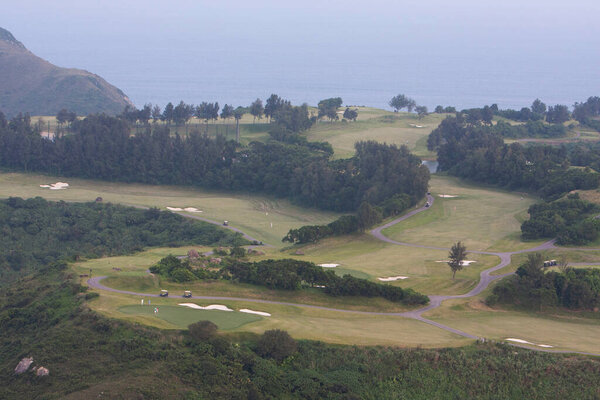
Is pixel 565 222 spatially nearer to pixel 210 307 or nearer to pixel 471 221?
pixel 471 221

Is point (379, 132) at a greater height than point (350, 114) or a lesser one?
lesser

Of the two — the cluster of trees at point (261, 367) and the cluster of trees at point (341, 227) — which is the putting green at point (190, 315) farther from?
the cluster of trees at point (341, 227)

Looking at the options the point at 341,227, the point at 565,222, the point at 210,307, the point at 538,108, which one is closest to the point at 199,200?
the point at 341,227

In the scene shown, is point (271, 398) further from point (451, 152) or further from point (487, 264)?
point (451, 152)

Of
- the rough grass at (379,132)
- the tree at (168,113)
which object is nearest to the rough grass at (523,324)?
the rough grass at (379,132)

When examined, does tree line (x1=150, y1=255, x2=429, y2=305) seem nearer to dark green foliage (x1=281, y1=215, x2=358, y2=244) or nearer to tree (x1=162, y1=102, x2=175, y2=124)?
dark green foliage (x1=281, y1=215, x2=358, y2=244)

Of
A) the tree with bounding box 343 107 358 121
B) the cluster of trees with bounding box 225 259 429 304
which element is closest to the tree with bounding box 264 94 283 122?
the tree with bounding box 343 107 358 121
